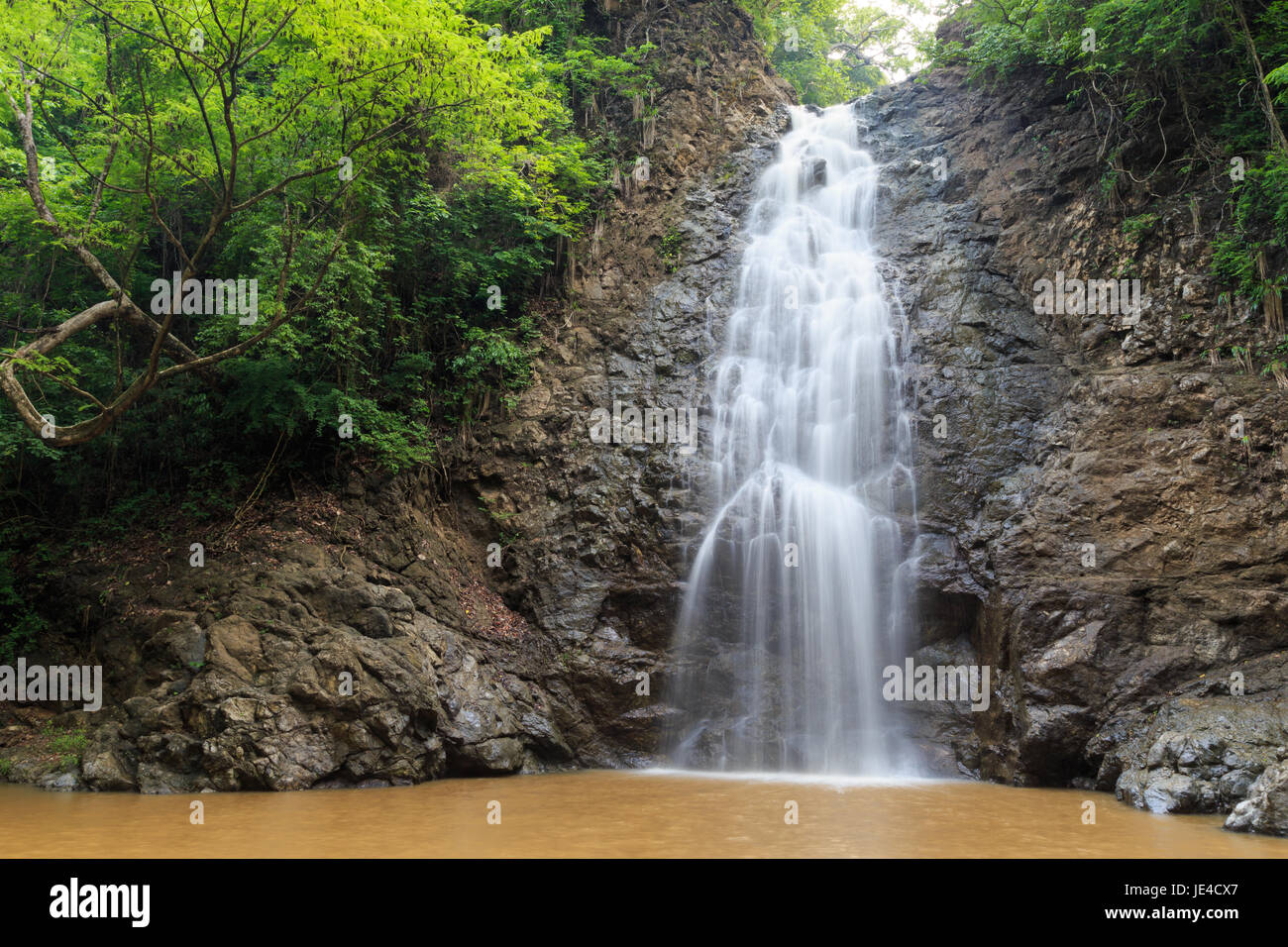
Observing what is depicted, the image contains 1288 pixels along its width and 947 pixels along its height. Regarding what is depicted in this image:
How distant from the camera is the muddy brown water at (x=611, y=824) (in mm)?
5727

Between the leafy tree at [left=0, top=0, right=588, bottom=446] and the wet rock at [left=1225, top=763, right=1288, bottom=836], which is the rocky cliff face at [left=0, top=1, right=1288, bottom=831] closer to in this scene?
the wet rock at [left=1225, top=763, right=1288, bottom=836]

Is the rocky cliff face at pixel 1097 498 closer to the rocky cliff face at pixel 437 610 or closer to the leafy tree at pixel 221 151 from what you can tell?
the rocky cliff face at pixel 437 610

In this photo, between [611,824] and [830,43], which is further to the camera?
[830,43]

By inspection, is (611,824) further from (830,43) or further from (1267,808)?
(830,43)

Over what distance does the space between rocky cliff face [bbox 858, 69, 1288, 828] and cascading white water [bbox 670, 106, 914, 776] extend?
2.01 ft

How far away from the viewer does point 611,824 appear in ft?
22.2

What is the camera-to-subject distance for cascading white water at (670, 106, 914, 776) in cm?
1049

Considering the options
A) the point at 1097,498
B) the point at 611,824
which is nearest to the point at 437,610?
the point at 611,824

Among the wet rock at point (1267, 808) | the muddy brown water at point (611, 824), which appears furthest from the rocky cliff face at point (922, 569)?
the muddy brown water at point (611, 824)

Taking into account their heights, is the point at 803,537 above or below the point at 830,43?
below

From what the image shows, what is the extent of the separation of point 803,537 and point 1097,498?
12.6ft

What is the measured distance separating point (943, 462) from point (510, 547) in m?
6.72

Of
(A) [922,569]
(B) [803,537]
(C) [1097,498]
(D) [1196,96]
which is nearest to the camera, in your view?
(C) [1097,498]

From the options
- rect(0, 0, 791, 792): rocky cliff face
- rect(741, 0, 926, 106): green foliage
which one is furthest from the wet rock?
rect(741, 0, 926, 106): green foliage
